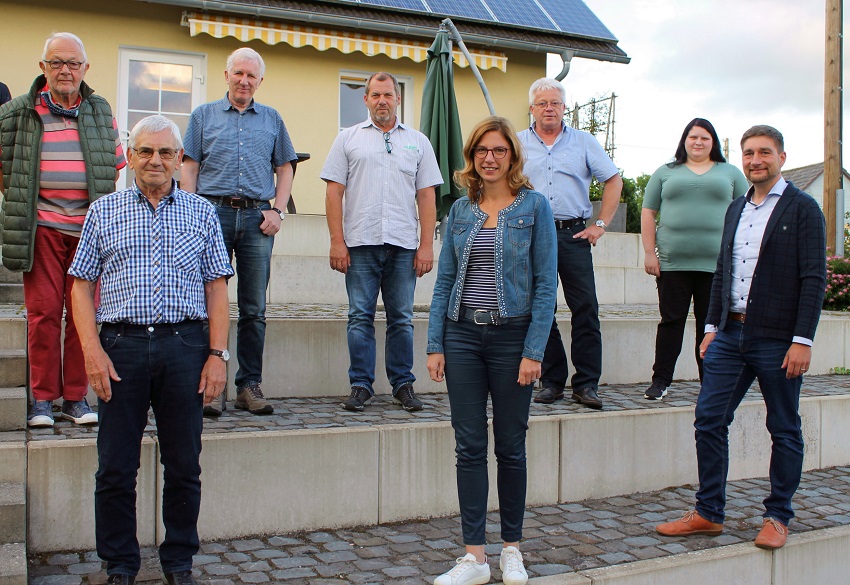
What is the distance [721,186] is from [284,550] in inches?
142

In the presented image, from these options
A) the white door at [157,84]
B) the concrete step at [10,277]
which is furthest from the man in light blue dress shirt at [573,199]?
the white door at [157,84]

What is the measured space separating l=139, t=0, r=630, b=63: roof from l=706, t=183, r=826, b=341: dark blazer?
7.79m

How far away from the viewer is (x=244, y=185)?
493 centimetres

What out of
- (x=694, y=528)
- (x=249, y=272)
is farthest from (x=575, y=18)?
(x=694, y=528)

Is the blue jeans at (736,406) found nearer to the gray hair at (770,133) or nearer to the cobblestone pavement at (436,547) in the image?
the cobblestone pavement at (436,547)

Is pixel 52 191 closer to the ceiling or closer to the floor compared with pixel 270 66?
closer to the floor

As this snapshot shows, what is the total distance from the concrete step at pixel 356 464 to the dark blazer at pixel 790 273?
4.27 feet

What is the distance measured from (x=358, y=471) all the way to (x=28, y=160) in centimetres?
227

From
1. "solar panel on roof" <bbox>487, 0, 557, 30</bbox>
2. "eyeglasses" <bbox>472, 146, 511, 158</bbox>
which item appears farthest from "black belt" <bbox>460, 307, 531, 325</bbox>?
"solar panel on roof" <bbox>487, 0, 557, 30</bbox>

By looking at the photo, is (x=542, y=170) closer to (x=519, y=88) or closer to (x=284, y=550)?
(x=284, y=550)

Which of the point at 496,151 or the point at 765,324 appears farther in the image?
the point at 765,324

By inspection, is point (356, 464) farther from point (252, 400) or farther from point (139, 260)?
point (139, 260)

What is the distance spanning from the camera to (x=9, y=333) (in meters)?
5.02

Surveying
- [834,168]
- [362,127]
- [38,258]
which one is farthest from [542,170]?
[834,168]
